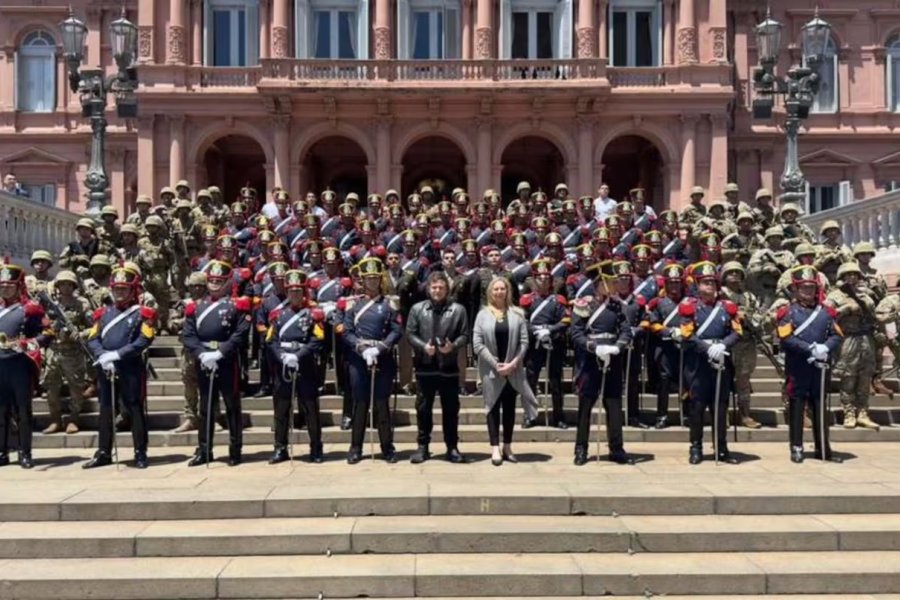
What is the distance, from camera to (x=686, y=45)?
95.9 feet

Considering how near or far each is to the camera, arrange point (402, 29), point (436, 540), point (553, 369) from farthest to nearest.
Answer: point (402, 29)
point (553, 369)
point (436, 540)

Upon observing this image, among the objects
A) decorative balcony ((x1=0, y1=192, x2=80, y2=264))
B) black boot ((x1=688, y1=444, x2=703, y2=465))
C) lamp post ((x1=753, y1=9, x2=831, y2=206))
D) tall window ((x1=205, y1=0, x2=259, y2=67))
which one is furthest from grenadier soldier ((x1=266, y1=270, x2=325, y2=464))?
tall window ((x1=205, y1=0, x2=259, y2=67))

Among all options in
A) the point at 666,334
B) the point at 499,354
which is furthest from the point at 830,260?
A: the point at 499,354

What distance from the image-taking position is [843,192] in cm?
3378

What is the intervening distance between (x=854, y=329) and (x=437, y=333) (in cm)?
542

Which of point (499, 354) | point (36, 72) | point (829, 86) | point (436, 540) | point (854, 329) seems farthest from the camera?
point (829, 86)

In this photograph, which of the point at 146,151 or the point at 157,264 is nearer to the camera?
the point at 157,264

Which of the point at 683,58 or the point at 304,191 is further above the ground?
the point at 683,58

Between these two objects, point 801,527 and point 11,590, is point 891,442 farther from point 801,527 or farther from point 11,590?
point 11,590

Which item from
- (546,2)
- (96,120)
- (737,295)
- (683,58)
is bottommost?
(737,295)

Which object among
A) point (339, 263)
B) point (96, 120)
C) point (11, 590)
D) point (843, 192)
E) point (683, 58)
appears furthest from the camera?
point (843, 192)

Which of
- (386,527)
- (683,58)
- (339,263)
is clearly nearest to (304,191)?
(683,58)

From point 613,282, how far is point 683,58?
840 inches

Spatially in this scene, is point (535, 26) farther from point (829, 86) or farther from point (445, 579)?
point (445, 579)
